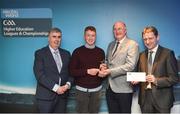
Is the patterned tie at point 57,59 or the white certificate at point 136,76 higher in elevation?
the patterned tie at point 57,59

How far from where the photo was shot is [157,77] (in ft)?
11.9

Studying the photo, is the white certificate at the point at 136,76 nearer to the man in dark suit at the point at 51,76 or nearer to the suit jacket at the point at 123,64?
the suit jacket at the point at 123,64

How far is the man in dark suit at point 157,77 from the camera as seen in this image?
140 inches

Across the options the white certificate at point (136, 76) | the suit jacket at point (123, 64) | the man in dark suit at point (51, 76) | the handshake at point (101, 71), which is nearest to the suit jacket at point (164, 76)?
the white certificate at point (136, 76)

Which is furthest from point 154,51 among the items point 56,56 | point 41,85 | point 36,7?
point 36,7

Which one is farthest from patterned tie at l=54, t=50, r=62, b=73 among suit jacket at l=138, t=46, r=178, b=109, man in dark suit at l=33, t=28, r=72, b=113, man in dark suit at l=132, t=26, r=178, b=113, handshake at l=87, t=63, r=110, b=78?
suit jacket at l=138, t=46, r=178, b=109

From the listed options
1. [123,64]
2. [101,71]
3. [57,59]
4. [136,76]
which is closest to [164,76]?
[136,76]

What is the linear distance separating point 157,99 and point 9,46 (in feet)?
7.99

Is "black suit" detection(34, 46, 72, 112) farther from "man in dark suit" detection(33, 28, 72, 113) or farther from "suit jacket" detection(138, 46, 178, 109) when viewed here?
"suit jacket" detection(138, 46, 178, 109)

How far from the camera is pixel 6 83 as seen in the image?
15.5 feet

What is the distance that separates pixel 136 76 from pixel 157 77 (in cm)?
25

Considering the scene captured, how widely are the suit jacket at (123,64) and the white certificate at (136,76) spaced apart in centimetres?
10

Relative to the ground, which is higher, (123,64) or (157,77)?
(123,64)

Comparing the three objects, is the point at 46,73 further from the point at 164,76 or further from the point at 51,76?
the point at 164,76
